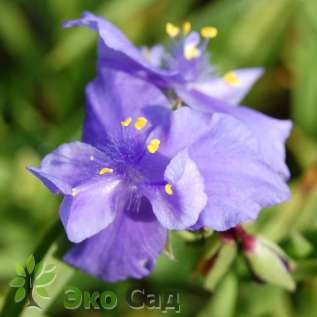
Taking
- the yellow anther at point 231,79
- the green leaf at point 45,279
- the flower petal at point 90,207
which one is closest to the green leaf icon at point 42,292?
the green leaf at point 45,279

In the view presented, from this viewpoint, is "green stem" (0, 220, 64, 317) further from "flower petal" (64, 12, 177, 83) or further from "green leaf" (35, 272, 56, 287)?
"flower petal" (64, 12, 177, 83)

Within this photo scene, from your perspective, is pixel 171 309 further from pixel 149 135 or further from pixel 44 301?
pixel 149 135

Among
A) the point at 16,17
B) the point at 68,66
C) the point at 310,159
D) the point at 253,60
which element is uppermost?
the point at 16,17

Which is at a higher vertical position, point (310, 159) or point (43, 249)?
point (43, 249)

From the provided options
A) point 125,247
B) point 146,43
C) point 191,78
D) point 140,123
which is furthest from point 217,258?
point 146,43

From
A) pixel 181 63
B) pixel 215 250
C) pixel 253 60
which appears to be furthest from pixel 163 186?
pixel 253 60

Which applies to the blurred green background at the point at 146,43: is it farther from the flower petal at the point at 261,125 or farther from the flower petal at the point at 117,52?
the flower petal at the point at 117,52

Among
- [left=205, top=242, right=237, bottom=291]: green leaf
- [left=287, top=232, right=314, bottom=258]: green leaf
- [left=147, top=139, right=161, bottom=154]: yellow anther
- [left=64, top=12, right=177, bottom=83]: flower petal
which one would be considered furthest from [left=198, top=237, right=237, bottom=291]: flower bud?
[left=64, top=12, right=177, bottom=83]: flower petal

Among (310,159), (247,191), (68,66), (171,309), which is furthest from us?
(68,66)
